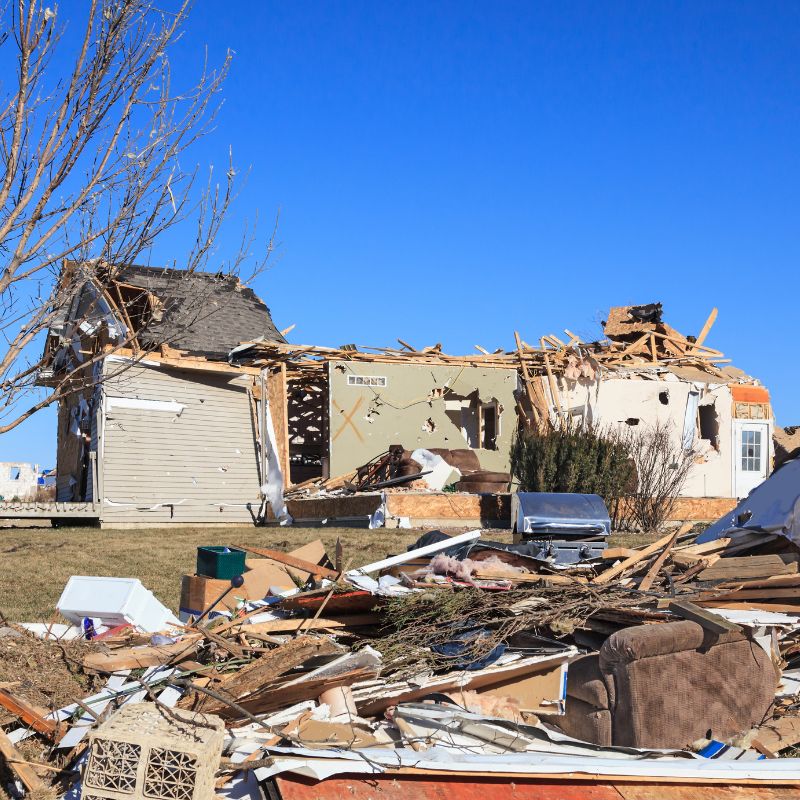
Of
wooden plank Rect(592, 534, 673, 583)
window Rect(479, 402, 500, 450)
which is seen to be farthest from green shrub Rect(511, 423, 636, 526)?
wooden plank Rect(592, 534, 673, 583)

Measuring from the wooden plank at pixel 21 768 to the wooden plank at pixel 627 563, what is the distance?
410 cm

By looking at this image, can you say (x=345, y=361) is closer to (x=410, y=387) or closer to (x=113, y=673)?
(x=410, y=387)

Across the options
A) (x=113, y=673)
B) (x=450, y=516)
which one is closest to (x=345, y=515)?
(x=450, y=516)

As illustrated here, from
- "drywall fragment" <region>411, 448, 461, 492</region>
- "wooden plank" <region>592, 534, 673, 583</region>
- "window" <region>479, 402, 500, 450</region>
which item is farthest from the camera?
"window" <region>479, 402, 500, 450</region>

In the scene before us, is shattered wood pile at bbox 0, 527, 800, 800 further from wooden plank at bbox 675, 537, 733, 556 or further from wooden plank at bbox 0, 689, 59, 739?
wooden plank at bbox 675, 537, 733, 556

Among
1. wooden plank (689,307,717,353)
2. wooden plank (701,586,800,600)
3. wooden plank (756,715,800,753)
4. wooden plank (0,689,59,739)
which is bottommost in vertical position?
wooden plank (756,715,800,753)

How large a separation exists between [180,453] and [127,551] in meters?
5.98

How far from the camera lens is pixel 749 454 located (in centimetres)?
2384

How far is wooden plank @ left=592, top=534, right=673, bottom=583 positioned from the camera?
721 centimetres

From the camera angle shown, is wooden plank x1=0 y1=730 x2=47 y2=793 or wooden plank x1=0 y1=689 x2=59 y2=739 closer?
wooden plank x1=0 y1=730 x2=47 y2=793

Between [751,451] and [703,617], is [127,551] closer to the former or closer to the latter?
[703,617]

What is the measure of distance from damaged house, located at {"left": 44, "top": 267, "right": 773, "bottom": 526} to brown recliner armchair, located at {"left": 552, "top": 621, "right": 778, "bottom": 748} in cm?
1148

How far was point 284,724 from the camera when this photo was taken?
5.28 m

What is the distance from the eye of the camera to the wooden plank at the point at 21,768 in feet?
15.1
